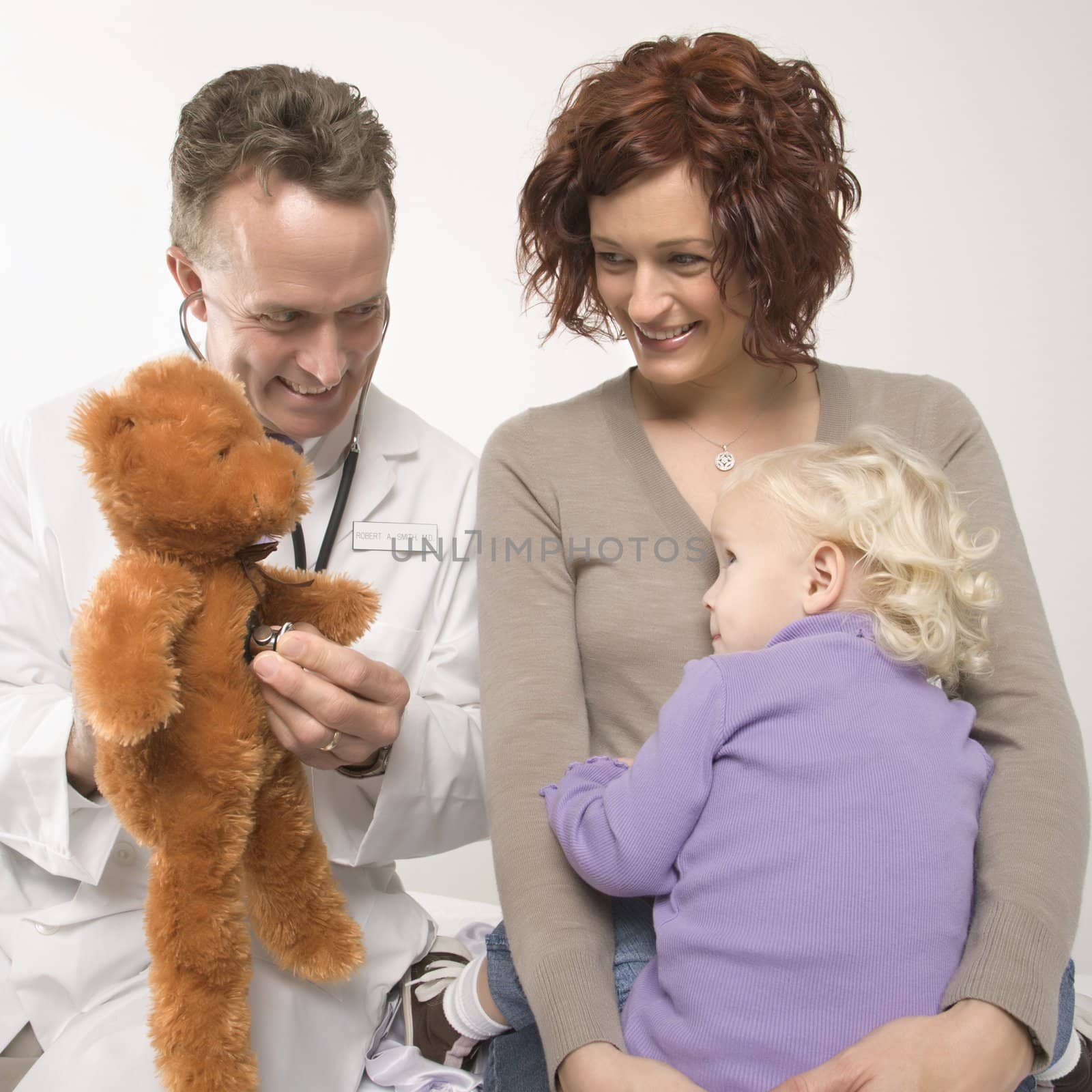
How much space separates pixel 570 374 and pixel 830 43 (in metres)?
1.07

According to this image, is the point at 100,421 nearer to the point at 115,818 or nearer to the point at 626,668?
the point at 115,818

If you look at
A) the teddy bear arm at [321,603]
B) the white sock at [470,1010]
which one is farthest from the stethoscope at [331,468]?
the white sock at [470,1010]

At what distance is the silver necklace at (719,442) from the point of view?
182cm

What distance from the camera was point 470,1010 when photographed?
1.76 meters

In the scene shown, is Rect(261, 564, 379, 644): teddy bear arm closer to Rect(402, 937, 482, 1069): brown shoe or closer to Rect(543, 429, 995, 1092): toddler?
→ Rect(543, 429, 995, 1092): toddler

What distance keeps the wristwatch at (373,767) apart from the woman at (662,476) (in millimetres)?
158

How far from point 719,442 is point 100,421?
0.98 m

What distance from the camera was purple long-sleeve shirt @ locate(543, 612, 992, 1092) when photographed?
1270 millimetres

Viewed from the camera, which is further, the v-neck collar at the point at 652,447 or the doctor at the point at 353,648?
the v-neck collar at the point at 652,447

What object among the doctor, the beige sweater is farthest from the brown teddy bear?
the beige sweater

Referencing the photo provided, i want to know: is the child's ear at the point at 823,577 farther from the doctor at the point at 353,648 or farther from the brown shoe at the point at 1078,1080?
the brown shoe at the point at 1078,1080

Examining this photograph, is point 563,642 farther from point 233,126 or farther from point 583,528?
point 233,126

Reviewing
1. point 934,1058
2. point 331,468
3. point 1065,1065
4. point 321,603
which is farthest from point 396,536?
point 1065,1065

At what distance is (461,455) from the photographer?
214cm
